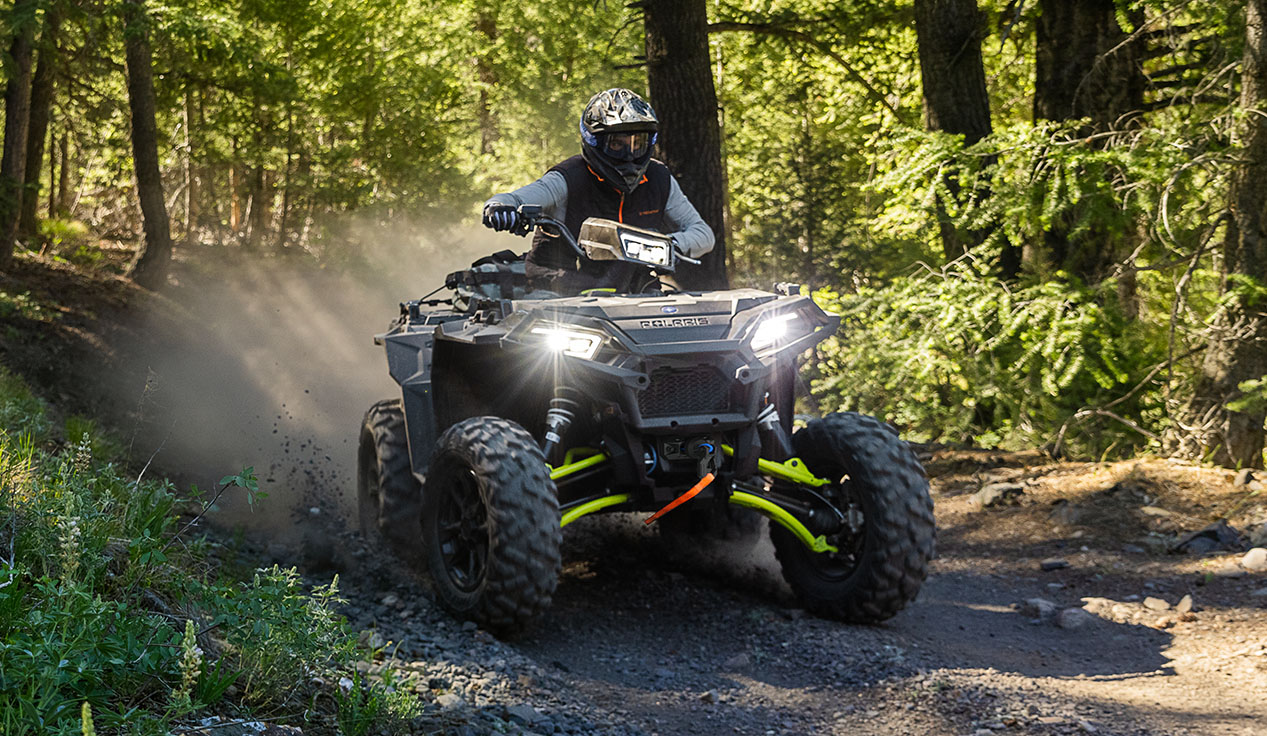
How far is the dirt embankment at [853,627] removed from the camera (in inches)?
178

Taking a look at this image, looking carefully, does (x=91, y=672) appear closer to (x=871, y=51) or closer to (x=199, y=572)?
(x=199, y=572)

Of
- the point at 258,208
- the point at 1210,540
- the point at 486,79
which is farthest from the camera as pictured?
the point at 486,79

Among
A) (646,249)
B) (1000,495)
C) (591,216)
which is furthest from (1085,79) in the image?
(646,249)

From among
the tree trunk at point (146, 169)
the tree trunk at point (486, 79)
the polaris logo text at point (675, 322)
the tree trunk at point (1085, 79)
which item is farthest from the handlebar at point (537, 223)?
the tree trunk at point (486, 79)

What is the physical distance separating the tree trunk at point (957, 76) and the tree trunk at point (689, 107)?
2.39 m

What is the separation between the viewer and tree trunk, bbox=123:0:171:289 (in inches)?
648

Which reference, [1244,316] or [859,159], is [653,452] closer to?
[1244,316]

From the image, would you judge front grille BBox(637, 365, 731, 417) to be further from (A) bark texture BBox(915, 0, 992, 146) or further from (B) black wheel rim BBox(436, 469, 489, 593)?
(A) bark texture BBox(915, 0, 992, 146)

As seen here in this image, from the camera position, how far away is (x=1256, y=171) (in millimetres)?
7902

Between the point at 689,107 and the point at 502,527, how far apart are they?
6.00 metres

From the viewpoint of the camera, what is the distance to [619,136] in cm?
678

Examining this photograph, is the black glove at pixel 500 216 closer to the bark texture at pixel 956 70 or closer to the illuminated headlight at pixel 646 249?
the illuminated headlight at pixel 646 249

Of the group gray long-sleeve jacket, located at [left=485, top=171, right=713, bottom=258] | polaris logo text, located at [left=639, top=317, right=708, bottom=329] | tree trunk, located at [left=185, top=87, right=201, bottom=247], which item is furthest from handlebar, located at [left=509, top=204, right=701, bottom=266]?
tree trunk, located at [left=185, top=87, right=201, bottom=247]

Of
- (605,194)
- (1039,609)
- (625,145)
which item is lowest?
(1039,609)
